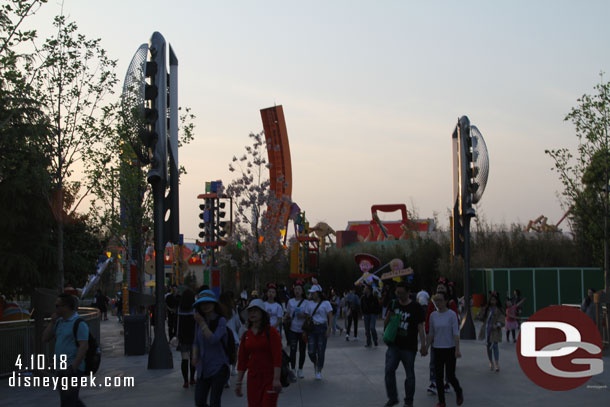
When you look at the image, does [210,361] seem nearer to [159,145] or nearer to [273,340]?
[273,340]

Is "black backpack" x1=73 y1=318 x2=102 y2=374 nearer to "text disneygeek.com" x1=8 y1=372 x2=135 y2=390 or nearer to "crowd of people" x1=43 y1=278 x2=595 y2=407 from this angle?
"crowd of people" x1=43 y1=278 x2=595 y2=407

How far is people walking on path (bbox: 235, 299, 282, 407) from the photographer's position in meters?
7.50

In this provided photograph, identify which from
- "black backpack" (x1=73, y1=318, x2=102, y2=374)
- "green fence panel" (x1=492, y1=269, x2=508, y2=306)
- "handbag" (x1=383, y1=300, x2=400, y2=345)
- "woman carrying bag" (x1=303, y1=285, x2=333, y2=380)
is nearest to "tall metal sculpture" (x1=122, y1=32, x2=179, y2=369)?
"woman carrying bag" (x1=303, y1=285, x2=333, y2=380)

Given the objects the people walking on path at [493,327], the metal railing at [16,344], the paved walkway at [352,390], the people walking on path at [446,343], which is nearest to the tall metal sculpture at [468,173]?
the paved walkway at [352,390]

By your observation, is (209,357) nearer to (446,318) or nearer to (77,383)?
(77,383)

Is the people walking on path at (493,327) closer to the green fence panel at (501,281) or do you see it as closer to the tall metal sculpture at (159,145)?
the tall metal sculpture at (159,145)

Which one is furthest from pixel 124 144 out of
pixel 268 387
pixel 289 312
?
pixel 268 387

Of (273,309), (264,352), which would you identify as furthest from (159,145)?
(264,352)

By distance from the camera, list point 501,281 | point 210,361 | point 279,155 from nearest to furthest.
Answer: point 210,361 → point 501,281 → point 279,155

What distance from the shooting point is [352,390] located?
41.3 feet

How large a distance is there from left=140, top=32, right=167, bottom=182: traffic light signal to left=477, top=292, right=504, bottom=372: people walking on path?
295 inches

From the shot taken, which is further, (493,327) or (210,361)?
(493,327)

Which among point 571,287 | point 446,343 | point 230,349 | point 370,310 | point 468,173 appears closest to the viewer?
point 230,349

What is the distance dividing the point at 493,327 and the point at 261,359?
784 cm
